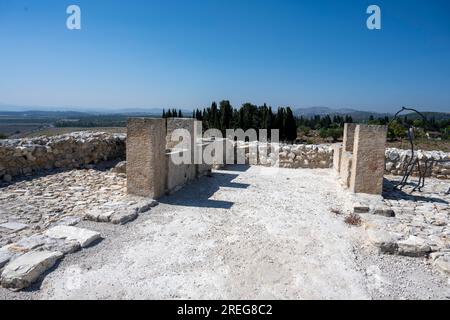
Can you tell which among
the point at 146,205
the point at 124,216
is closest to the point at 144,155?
the point at 146,205

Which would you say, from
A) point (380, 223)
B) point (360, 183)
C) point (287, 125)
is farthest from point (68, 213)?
point (287, 125)

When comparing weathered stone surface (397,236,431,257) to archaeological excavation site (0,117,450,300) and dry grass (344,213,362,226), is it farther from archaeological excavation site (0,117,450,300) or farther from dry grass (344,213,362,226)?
dry grass (344,213,362,226)

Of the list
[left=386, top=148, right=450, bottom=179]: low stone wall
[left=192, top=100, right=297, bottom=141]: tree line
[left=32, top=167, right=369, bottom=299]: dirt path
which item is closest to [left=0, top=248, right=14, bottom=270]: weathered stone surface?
[left=32, top=167, right=369, bottom=299]: dirt path

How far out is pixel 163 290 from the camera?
302 centimetres

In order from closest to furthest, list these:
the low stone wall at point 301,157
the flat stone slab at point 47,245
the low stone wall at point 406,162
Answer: the flat stone slab at point 47,245
the low stone wall at point 406,162
the low stone wall at point 301,157

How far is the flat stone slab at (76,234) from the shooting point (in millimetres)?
3918

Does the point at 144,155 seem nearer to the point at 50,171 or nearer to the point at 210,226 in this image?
the point at 210,226

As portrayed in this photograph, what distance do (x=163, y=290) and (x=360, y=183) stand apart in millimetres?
4836

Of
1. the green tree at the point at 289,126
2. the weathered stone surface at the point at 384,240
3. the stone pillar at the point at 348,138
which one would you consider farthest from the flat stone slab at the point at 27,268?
the green tree at the point at 289,126

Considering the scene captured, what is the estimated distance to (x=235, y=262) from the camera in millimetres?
3576

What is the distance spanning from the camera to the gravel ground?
302 cm

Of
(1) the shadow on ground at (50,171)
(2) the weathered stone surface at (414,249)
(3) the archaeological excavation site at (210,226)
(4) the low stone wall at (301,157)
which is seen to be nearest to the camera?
(3) the archaeological excavation site at (210,226)

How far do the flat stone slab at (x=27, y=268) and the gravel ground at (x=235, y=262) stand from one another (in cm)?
10

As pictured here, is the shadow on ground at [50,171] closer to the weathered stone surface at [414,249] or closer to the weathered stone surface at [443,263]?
the weathered stone surface at [414,249]
